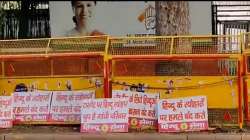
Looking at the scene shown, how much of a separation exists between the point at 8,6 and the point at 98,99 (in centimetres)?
839

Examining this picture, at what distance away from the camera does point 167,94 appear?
11227 millimetres

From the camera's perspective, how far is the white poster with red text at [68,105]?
11.3 metres

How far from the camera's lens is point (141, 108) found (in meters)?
11.1

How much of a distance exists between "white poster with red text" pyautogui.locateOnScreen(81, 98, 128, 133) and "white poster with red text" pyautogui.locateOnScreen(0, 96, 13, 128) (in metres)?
1.45

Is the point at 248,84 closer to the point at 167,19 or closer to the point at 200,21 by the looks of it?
the point at 167,19

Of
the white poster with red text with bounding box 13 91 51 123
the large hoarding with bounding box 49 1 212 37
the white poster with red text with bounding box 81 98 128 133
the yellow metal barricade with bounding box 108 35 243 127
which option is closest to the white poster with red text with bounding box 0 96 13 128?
the white poster with red text with bounding box 13 91 51 123

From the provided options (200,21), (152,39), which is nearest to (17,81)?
(152,39)

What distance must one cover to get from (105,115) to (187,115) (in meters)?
1.45

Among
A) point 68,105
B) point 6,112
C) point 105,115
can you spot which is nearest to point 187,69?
point 105,115

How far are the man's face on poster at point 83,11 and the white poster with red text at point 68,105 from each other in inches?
246

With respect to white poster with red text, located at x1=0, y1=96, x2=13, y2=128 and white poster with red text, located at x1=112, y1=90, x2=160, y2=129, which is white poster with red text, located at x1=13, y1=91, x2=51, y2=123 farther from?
white poster with red text, located at x1=112, y1=90, x2=160, y2=129

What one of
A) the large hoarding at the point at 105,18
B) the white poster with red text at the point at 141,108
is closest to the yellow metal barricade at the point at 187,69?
the white poster with red text at the point at 141,108

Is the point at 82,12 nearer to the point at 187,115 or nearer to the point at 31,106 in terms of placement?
the point at 31,106

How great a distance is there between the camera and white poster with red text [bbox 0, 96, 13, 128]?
1130 cm
